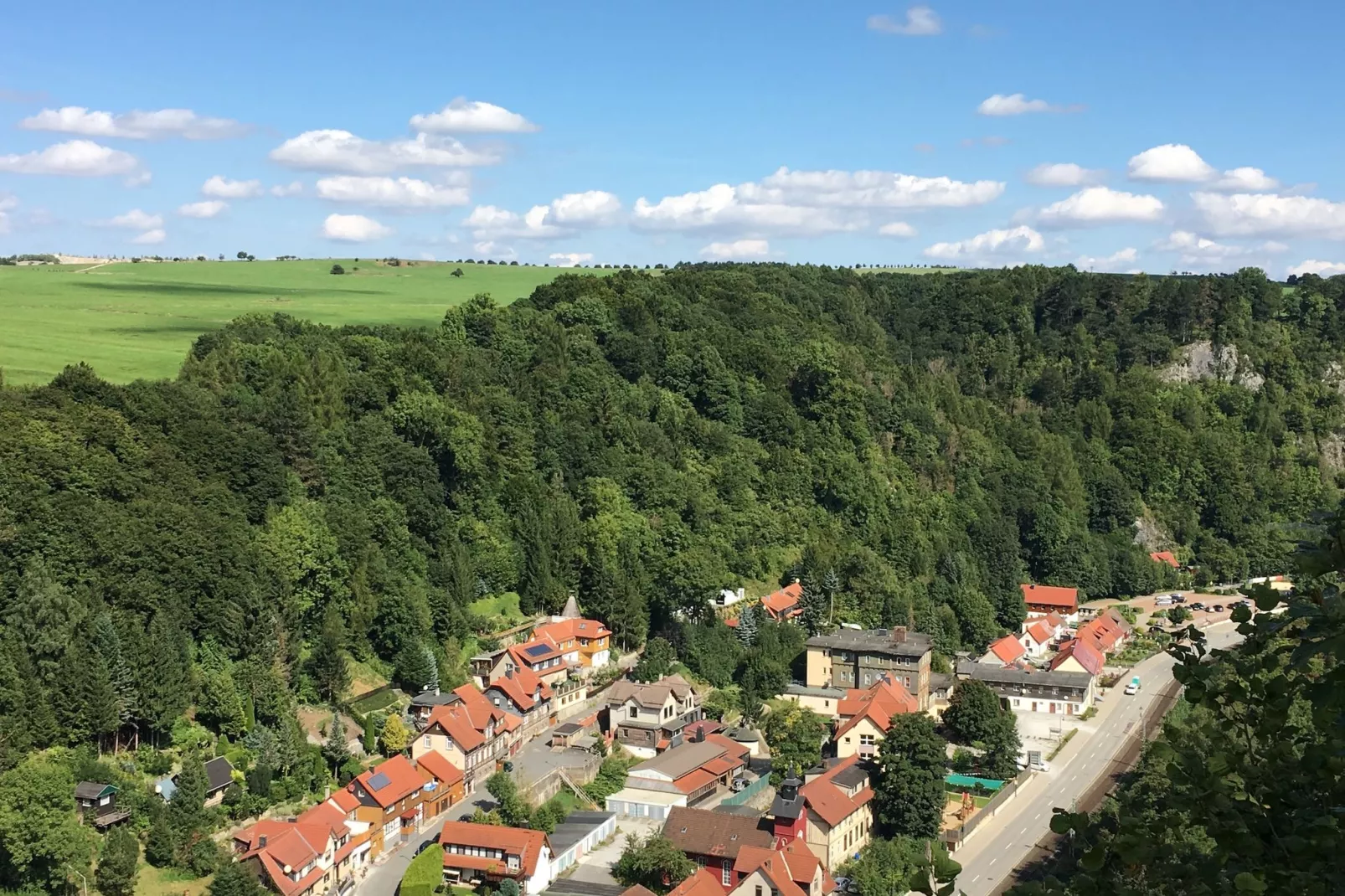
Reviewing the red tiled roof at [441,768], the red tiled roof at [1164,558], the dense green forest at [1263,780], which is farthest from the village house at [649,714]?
the red tiled roof at [1164,558]

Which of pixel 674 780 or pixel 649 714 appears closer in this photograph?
pixel 674 780

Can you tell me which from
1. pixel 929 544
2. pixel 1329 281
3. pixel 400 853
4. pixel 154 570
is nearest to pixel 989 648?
pixel 929 544

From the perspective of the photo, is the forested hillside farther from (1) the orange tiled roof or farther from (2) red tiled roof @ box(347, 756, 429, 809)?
(1) the orange tiled roof

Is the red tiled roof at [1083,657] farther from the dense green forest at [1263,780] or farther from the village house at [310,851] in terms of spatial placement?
the dense green forest at [1263,780]

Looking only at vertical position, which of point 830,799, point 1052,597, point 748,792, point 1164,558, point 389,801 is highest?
point 389,801

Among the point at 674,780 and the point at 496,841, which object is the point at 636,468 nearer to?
the point at 674,780

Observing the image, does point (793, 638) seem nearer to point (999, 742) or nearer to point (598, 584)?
point (598, 584)

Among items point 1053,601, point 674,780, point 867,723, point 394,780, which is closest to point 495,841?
point 394,780
